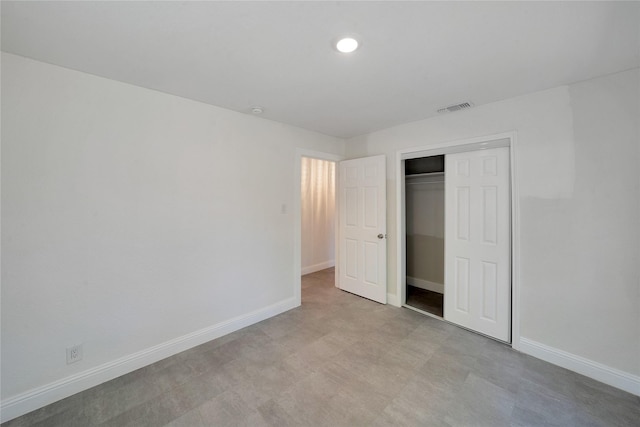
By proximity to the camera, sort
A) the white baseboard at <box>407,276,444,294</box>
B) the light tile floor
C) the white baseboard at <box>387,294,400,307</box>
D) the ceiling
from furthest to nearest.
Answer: the white baseboard at <box>407,276,444,294</box>
the white baseboard at <box>387,294,400,307</box>
the light tile floor
the ceiling

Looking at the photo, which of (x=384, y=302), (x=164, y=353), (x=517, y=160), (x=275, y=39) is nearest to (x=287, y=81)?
(x=275, y=39)

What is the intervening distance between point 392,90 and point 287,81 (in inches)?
37.3

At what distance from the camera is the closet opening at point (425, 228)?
12.8 ft

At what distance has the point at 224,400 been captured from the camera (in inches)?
73.4

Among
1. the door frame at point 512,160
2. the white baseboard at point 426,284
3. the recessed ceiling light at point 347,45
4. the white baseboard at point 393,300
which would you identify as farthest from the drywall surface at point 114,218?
the white baseboard at point 426,284

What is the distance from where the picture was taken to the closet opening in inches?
154

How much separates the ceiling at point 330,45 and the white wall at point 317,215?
2791 millimetres

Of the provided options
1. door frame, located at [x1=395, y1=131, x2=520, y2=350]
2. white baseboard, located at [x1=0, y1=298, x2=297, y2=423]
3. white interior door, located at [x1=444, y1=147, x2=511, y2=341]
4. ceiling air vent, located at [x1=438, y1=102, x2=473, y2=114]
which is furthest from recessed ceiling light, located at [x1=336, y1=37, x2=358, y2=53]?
white baseboard, located at [x1=0, y1=298, x2=297, y2=423]

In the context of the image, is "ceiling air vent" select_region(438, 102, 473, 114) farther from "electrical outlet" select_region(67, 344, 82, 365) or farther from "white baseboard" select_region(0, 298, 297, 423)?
"electrical outlet" select_region(67, 344, 82, 365)

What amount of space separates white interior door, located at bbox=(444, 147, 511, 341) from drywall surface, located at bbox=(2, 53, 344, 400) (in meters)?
2.27

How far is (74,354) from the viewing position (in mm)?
1950

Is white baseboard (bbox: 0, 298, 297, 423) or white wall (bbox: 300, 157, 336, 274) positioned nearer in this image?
white baseboard (bbox: 0, 298, 297, 423)

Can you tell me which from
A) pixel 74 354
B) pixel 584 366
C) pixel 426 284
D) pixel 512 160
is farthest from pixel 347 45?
pixel 426 284

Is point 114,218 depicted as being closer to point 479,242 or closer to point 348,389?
point 348,389
